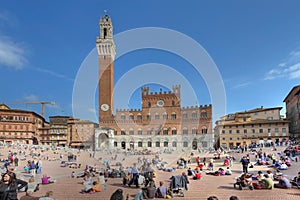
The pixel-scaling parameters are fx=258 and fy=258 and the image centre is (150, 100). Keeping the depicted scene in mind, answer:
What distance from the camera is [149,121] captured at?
52000 mm

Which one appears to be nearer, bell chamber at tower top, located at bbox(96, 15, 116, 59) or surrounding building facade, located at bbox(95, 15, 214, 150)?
surrounding building facade, located at bbox(95, 15, 214, 150)

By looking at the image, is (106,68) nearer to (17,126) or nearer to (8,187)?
(17,126)

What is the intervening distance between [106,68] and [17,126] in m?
21.5

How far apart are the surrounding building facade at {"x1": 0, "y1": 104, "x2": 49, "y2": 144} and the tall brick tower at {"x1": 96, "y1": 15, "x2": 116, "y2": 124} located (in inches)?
605

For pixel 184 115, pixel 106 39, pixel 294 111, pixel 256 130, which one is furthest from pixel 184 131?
pixel 106 39

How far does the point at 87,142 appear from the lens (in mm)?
54406

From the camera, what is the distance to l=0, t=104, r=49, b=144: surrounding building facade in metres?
50.7

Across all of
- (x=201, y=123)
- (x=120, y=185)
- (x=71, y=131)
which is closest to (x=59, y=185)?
(x=120, y=185)

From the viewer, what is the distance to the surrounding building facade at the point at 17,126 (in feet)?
166

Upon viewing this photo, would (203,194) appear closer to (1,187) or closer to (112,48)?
(1,187)

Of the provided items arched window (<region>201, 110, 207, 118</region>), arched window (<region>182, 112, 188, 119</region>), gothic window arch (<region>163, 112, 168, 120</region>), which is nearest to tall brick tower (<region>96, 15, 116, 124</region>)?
gothic window arch (<region>163, 112, 168, 120</region>)

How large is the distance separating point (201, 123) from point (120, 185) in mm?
40319

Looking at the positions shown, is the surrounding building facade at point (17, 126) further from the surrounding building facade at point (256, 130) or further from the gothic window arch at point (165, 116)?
the surrounding building facade at point (256, 130)

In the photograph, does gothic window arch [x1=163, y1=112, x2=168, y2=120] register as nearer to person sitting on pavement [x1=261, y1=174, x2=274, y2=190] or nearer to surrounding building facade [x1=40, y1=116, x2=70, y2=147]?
surrounding building facade [x1=40, y1=116, x2=70, y2=147]
